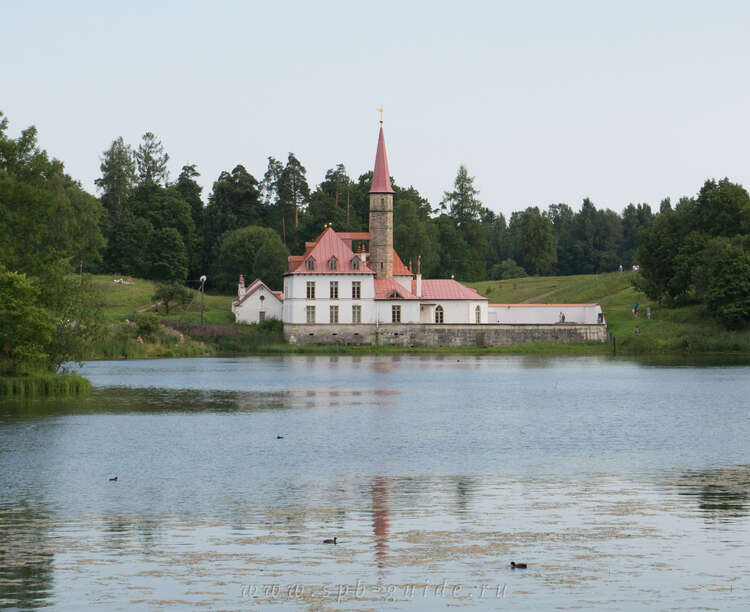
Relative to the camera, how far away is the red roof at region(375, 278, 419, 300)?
107438 mm

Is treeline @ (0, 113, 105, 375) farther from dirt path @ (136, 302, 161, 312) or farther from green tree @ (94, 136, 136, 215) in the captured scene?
green tree @ (94, 136, 136, 215)

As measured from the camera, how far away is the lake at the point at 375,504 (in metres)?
15.0

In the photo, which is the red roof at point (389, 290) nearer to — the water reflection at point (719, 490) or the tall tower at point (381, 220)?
the tall tower at point (381, 220)

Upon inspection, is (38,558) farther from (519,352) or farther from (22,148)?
(519,352)

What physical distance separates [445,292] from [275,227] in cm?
4874

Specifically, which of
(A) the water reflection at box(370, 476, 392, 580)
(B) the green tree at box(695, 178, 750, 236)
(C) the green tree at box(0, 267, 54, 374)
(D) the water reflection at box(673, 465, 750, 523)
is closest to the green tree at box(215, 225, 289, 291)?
(B) the green tree at box(695, 178, 750, 236)

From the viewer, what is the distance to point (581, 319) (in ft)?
354

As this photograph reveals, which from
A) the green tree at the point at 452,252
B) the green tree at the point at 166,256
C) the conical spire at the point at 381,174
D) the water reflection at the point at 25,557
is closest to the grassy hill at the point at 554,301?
the green tree at the point at 166,256

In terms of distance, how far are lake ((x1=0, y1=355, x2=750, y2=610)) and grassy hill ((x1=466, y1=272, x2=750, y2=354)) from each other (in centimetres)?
4517

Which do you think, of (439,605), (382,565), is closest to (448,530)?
(382,565)

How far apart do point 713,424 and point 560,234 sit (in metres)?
153

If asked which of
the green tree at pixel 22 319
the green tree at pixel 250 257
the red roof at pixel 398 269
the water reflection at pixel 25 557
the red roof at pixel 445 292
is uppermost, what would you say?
the green tree at pixel 250 257

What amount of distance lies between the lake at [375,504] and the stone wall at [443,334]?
5387cm

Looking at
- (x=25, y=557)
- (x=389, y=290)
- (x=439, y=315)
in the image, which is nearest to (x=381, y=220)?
(x=389, y=290)
